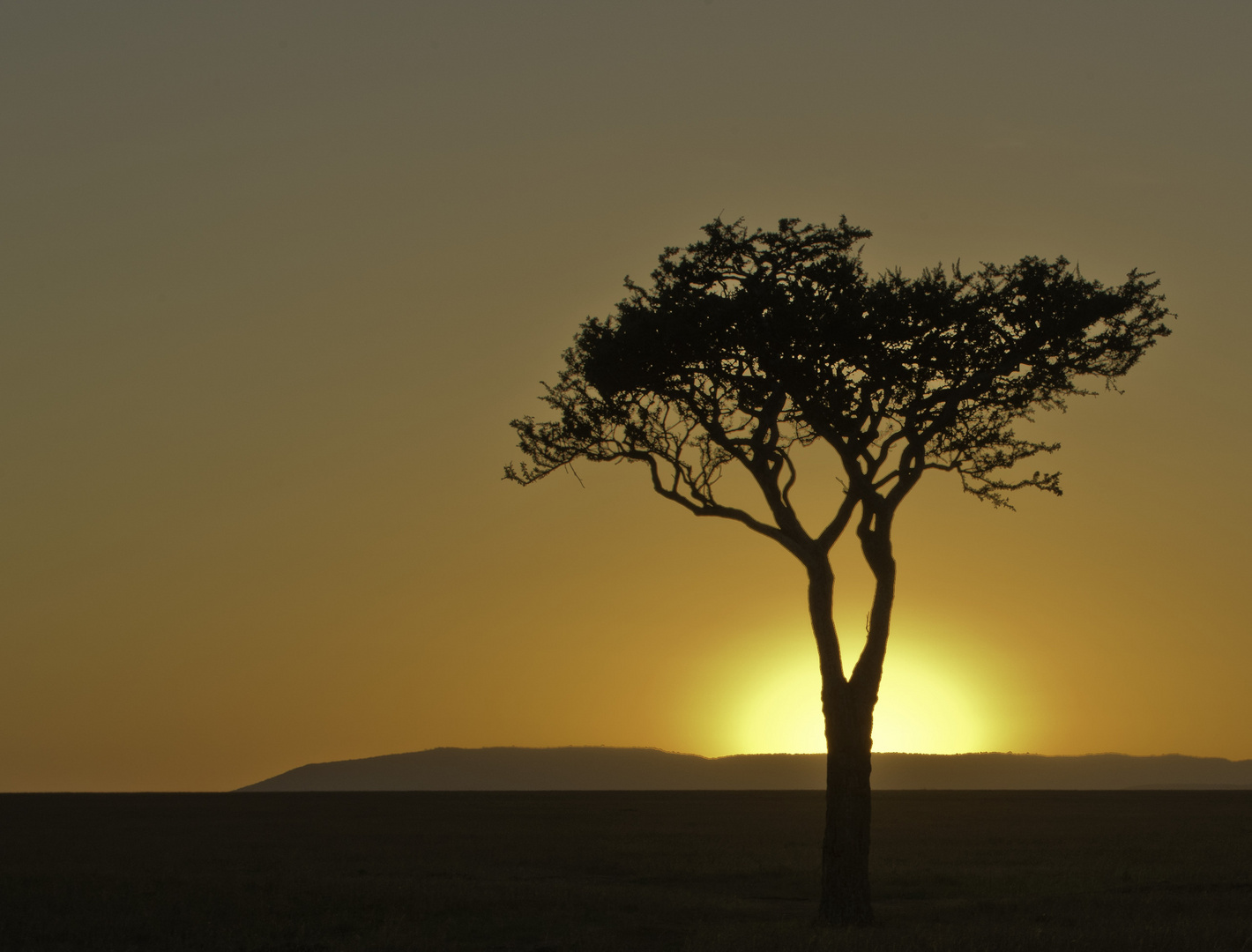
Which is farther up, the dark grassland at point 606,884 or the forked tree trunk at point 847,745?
the forked tree trunk at point 847,745

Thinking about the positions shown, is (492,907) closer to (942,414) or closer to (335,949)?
(335,949)

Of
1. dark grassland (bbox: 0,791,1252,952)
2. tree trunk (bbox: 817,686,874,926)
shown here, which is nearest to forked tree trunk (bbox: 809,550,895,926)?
tree trunk (bbox: 817,686,874,926)

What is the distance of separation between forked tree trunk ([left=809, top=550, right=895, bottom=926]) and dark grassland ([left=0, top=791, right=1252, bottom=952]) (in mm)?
1079

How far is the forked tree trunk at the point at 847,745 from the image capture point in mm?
25031

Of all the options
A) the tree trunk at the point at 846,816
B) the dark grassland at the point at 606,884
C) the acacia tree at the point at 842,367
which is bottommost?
the dark grassland at the point at 606,884

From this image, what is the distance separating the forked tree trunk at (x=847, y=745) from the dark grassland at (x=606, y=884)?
1.08m

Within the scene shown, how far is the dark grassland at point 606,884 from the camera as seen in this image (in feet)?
75.6

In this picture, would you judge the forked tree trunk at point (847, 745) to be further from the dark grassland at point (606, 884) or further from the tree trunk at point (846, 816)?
the dark grassland at point (606, 884)

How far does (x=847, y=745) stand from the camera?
25922 millimetres

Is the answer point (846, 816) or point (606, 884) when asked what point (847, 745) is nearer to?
point (846, 816)

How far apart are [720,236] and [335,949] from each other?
15907 millimetres

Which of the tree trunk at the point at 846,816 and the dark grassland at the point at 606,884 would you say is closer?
the dark grassland at the point at 606,884

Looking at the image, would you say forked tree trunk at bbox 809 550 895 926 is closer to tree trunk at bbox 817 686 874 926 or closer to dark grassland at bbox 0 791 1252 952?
tree trunk at bbox 817 686 874 926

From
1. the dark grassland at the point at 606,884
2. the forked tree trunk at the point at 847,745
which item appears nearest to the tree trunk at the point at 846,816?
the forked tree trunk at the point at 847,745
